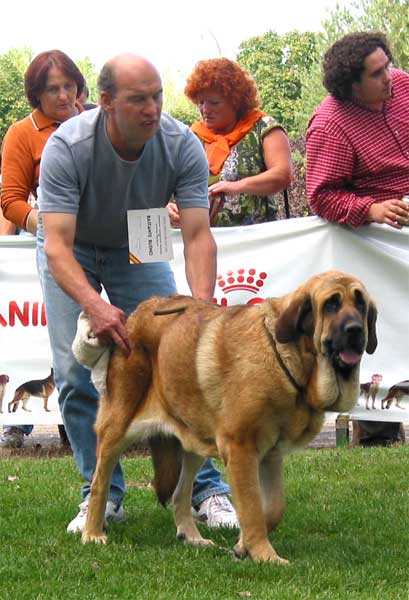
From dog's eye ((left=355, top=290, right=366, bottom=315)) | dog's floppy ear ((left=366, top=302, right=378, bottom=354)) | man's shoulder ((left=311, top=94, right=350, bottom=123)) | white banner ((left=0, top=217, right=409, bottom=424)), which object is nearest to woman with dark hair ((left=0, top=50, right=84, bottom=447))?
white banner ((left=0, top=217, right=409, bottom=424))

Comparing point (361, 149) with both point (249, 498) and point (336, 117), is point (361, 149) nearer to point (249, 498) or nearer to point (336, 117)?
point (336, 117)

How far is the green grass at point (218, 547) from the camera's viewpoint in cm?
496

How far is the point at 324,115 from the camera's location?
8.18 metres

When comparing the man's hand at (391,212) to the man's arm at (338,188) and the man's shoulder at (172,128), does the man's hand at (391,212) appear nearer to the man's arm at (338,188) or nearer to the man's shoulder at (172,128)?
the man's arm at (338,188)

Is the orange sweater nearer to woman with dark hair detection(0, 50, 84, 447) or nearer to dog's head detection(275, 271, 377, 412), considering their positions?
woman with dark hair detection(0, 50, 84, 447)

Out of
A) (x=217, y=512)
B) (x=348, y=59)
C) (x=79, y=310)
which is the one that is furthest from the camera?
(x=348, y=59)

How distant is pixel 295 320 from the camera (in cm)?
515

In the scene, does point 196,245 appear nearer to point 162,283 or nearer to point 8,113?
point 162,283

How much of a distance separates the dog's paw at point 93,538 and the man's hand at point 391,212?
328 cm

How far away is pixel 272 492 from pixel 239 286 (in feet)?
12.6

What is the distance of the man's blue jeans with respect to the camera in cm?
630

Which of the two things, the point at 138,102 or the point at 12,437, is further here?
the point at 12,437

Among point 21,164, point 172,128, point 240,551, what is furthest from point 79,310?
point 21,164

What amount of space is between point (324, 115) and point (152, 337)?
9.73ft
